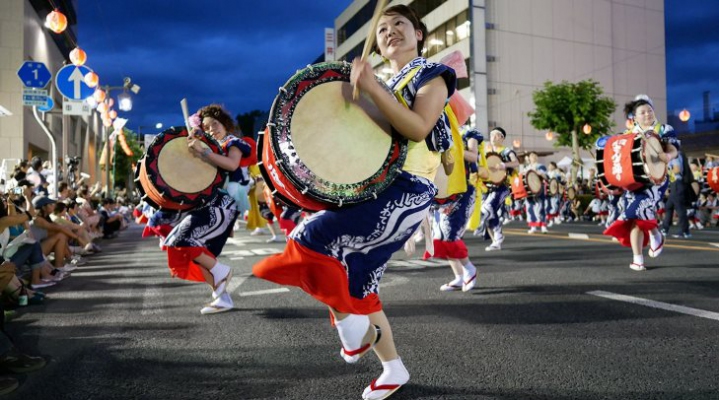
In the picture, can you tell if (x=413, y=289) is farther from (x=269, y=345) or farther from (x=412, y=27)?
(x=412, y=27)

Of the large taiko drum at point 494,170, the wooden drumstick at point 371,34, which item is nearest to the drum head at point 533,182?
the large taiko drum at point 494,170

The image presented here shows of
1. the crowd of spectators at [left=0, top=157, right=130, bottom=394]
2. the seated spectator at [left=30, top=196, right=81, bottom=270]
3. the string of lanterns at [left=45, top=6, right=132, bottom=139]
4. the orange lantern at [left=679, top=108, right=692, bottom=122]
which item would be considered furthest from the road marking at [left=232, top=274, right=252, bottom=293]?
the orange lantern at [left=679, top=108, right=692, bottom=122]

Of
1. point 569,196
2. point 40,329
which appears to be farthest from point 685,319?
point 569,196

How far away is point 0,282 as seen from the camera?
4.43m

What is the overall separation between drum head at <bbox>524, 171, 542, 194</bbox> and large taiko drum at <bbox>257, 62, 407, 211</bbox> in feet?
37.3

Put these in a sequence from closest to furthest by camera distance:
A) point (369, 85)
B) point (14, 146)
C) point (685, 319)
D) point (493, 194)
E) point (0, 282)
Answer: point (369, 85) < point (685, 319) < point (0, 282) < point (493, 194) < point (14, 146)

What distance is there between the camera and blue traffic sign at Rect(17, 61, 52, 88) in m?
10.2

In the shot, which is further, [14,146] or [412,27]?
[14,146]

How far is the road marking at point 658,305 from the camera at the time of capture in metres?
4.20

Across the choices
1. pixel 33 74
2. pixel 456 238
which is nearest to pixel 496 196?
pixel 456 238

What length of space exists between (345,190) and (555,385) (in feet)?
4.73

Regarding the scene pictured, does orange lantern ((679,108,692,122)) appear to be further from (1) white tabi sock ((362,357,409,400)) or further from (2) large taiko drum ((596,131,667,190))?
(1) white tabi sock ((362,357,409,400))

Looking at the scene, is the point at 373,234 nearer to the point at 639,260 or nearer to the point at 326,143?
the point at 326,143

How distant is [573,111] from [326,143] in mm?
32282
